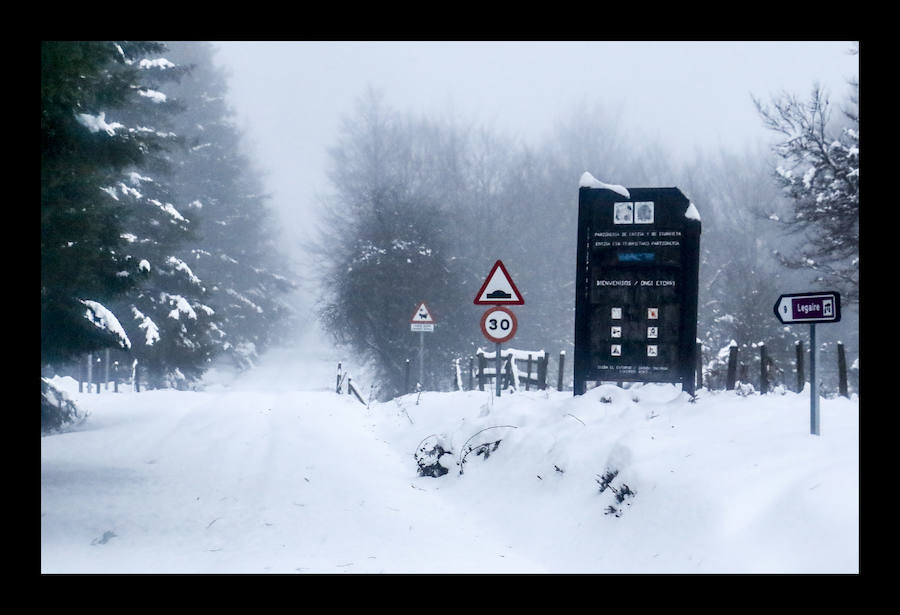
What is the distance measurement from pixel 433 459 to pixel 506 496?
248 centimetres

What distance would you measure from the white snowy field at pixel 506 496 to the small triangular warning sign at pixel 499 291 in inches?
63.0

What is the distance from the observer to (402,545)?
8.36 m

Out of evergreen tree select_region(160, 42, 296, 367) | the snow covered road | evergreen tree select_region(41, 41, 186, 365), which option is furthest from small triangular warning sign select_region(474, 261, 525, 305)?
evergreen tree select_region(160, 42, 296, 367)

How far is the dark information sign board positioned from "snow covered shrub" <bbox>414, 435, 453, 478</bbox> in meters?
2.12

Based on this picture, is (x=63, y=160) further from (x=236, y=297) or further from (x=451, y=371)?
(x=236, y=297)

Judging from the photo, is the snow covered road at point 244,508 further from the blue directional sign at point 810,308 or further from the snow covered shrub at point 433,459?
the blue directional sign at point 810,308

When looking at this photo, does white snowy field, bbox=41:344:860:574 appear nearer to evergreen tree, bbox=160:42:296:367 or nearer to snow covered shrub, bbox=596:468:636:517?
snow covered shrub, bbox=596:468:636:517

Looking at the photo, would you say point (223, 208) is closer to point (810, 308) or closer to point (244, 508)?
point (244, 508)

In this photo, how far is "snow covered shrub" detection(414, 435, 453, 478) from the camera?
12.5 m

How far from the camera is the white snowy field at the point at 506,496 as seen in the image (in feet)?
22.9
